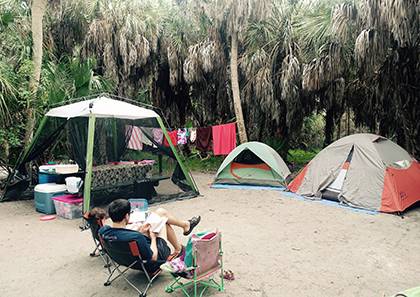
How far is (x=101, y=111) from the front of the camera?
6.16m

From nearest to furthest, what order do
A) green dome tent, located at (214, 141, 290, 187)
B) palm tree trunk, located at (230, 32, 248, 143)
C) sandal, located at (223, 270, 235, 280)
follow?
1. sandal, located at (223, 270, 235, 280)
2. green dome tent, located at (214, 141, 290, 187)
3. palm tree trunk, located at (230, 32, 248, 143)

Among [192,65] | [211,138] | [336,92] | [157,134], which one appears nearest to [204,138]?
[211,138]

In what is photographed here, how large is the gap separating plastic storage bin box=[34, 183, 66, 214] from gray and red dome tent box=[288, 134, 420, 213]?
16.2 ft

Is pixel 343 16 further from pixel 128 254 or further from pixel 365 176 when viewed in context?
pixel 128 254

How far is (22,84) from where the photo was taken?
741cm

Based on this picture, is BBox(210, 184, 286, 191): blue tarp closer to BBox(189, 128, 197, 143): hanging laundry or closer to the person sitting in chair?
BBox(189, 128, 197, 143): hanging laundry

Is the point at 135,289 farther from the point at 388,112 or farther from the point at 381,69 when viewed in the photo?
the point at 388,112

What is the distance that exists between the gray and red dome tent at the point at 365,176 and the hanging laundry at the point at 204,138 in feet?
13.2

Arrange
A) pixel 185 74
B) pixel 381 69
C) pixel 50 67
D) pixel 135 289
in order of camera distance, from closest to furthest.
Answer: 1. pixel 135 289
2. pixel 50 67
3. pixel 381 69
4. pixel 185 74

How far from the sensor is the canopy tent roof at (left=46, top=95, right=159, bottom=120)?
20.1 ft

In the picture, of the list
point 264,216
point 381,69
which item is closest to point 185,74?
point 381,69

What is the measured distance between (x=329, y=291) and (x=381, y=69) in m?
7.43

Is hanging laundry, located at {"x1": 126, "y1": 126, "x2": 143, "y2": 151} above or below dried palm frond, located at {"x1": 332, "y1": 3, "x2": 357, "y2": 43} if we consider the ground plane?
below

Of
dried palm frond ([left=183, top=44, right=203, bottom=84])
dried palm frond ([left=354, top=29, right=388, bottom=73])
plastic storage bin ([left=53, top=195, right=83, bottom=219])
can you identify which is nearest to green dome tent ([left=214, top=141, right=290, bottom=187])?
dried palm frond ([left=354, top=29, right=388, bottom=73])
